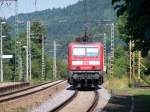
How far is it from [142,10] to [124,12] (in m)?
2.00

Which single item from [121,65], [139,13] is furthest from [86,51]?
[121,65]

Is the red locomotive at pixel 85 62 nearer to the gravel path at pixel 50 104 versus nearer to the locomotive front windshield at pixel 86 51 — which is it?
the locomotive front windshield at pixel 86 51

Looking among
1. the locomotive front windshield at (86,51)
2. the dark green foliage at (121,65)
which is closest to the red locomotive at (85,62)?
the locomotive front windshield at (86,51)

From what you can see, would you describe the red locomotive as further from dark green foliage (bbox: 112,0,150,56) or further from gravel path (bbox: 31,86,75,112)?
dark green foliage (bbox: 112,0,150,56)

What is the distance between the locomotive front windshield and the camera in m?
43.2

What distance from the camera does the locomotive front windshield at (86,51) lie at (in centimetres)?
4316

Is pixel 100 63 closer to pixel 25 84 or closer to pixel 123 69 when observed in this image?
pixel 25 84

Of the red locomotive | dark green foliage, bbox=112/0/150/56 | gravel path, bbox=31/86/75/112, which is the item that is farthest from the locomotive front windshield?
dark green foliage, bbox=112/0/150/56

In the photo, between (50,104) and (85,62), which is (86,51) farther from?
(50,104)

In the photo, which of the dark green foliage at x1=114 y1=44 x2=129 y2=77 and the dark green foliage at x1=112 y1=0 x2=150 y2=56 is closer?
the dark green foliage at x1=112 y1=0 x2=150 y2=56

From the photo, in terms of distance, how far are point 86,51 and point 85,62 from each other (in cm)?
86

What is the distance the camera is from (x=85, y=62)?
4294cm

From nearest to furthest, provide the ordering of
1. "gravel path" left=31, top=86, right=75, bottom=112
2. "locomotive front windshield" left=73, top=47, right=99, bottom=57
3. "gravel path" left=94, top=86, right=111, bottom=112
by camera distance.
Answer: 1. "gravel path" left=31, top=86, right=75, bottom=112
2. "gravel path" left=94, top=86, right=111, bottom=112
3. "locomotive front windshield" left=73, top=47, right=99, bottom=57

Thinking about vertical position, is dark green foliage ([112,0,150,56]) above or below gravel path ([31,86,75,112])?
above
